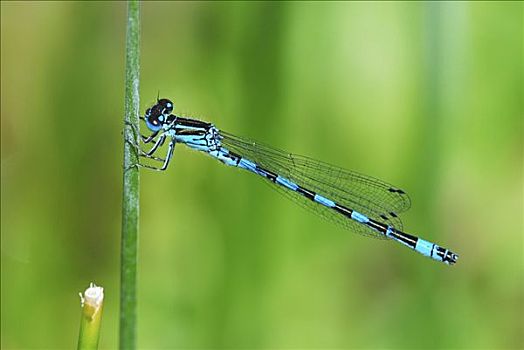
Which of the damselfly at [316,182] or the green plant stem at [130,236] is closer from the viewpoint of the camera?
the green plant stem at [130,236]

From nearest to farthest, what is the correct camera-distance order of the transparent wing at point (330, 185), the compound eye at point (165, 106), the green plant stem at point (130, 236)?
the green plant stem at point (130, 236) < the compound eye at point (165, 106) < the transparent wing at point (330, 185)

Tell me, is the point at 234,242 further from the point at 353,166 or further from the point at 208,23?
the point at 208,23

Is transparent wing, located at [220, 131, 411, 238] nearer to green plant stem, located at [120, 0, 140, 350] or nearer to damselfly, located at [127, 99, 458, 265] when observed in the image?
damselfly, located at [127, 99, 458, 265]

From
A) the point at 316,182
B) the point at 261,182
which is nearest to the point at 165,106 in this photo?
the point at 261,182

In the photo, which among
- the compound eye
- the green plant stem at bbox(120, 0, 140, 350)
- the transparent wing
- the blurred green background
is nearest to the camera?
the green plant stem at bbox(120, 0, 140, 350)

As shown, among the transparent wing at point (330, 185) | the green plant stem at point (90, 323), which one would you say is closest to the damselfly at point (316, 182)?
the transparent wing at point (330, 185)

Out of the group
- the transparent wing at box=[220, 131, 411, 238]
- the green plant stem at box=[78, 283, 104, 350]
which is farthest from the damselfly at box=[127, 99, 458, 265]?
the green plant stem at box=[78, 283, 104, 350]

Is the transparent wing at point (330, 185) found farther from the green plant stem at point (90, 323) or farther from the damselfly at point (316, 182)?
the green plant stem at point (90, 323)

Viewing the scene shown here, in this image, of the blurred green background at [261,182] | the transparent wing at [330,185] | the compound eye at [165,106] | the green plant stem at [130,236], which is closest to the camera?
the green plant stem at [130,236]
